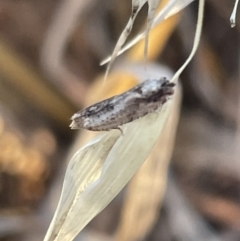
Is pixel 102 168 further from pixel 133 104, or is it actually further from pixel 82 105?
pixel 82 105

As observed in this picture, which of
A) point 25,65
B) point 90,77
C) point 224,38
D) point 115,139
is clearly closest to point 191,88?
point 224,38

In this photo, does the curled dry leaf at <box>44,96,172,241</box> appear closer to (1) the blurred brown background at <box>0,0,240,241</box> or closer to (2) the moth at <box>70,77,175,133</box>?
(2) the moth at <box>70,77,175,133</box>

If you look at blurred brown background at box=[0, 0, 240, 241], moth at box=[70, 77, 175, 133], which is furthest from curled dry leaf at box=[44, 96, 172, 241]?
blurred brown background at box=[0, 0, 240, 241]

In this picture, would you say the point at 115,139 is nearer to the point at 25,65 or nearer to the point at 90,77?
the point at 25,65

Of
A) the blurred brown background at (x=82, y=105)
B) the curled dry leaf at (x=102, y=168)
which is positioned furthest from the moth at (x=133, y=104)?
the blurred brown background at (x=82, y=105)

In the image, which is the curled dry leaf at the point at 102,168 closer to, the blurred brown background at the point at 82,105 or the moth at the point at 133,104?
the moth at the point at 133,104

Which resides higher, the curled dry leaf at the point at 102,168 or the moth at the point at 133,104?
the moth at the point at 133,104
